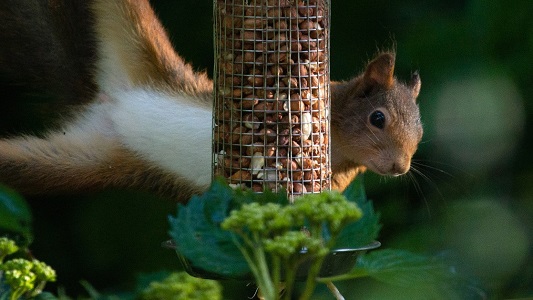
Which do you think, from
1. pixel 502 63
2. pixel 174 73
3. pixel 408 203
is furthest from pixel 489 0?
pixel 174 73

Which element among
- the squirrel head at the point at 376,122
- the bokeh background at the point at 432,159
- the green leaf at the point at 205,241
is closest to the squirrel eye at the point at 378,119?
the squirrel head at the point at 376,122

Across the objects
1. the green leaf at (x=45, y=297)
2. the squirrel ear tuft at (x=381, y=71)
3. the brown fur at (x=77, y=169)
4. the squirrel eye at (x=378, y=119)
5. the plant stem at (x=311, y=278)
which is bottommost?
the brown fur at (x=77, y=169)

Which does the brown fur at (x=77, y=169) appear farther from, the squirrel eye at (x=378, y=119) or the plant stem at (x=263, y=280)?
the plant stem at (x=263, y=280)

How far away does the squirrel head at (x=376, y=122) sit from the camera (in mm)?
3502

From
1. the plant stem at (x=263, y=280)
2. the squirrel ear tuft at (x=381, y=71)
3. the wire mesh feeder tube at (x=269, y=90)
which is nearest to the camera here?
the plant stem at (x=263, y=280)

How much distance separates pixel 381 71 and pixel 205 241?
2086 millimetres

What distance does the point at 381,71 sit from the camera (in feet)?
11.4

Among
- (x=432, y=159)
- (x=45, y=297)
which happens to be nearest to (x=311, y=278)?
(x=45, y=297)

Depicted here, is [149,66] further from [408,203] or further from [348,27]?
[408,203]

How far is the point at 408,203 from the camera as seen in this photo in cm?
416

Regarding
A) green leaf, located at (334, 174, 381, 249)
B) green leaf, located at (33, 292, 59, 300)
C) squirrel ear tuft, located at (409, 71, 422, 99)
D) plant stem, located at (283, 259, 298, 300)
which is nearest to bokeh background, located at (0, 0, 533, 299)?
squirrel ear tuft, located at (409, 71, 422, 99)

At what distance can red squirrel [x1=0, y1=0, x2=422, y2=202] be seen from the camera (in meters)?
3.87

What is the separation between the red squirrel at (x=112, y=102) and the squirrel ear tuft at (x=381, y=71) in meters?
0.09

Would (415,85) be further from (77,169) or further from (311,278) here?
(311,278)
